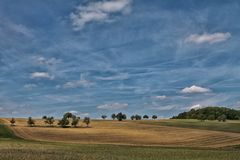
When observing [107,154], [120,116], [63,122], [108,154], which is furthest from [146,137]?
[120,116]

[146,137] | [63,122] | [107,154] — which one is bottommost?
[107,154]

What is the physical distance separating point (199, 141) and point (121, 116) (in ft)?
321

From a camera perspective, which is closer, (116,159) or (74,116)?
(116,159)

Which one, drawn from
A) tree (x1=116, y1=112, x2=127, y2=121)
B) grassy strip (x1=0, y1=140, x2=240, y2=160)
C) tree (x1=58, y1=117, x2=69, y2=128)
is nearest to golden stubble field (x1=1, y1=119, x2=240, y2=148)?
tree (x1=58, y1=117, x2=69, y2=128)

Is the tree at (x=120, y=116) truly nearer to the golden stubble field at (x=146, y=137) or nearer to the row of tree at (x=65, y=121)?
the row of tree at (x=65, y=121)

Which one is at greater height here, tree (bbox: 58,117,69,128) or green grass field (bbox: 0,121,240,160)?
tree (bbox: 58,117,69,128)

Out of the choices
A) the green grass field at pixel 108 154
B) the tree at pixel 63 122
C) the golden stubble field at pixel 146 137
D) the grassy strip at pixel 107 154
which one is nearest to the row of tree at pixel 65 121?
the tree at pixel 63 122

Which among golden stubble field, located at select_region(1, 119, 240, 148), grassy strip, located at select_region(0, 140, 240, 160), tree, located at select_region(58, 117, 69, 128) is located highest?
tree, located at select_region(58, 117, 69, 128)

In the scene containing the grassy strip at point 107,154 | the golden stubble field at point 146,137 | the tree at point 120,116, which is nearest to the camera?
the grassy strip at point 107,154

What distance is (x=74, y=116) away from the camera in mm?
150500

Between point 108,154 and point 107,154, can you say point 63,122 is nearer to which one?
point 108,154

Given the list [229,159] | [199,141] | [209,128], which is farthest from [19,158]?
[209,128]

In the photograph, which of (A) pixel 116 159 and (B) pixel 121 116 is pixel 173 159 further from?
(B) pixel 121 116

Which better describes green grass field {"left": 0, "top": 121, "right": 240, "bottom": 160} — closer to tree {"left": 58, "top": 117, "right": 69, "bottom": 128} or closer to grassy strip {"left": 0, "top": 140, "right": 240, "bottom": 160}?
grassy strip {"left": 0, "top": 140, "right": 240, "bottom": 160}
